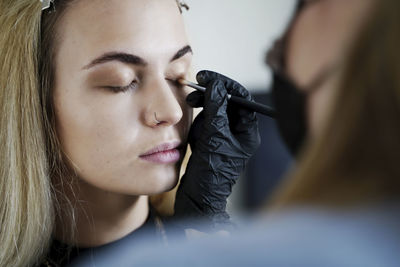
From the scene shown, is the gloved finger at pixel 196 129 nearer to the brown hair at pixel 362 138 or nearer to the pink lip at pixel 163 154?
the pink lip at pixel 163 154

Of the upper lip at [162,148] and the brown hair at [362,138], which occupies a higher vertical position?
the brown hair at [362,138]

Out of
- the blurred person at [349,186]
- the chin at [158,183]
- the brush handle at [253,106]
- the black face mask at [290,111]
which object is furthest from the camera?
the chin at [158,183]

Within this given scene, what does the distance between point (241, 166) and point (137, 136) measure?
7.8 inches

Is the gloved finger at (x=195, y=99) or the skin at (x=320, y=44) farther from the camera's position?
the gloved finger at (x=195, y=99)

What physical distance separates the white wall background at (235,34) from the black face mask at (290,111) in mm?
144

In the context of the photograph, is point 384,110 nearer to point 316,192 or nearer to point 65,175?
point 316,192

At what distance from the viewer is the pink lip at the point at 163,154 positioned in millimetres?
935

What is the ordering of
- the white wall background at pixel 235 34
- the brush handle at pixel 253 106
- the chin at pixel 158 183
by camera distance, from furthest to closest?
the chin at pixel 158 183 < the brush handle at pixel 253 106 < the white wall background at pixel 235 34

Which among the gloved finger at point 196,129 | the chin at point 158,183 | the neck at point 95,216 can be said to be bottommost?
the neck at point 95,216

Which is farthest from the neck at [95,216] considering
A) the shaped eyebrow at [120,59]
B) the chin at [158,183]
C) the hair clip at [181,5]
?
the hair clip at [181,5]

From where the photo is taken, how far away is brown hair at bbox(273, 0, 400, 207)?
0.34 meters

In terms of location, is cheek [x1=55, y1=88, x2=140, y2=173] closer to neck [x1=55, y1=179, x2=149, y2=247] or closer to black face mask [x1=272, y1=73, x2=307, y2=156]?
neck [x1=55, y1=179, x2=149, y2=247]

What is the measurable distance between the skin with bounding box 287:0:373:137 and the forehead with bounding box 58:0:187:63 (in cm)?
47

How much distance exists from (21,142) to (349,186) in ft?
A: 2.52
